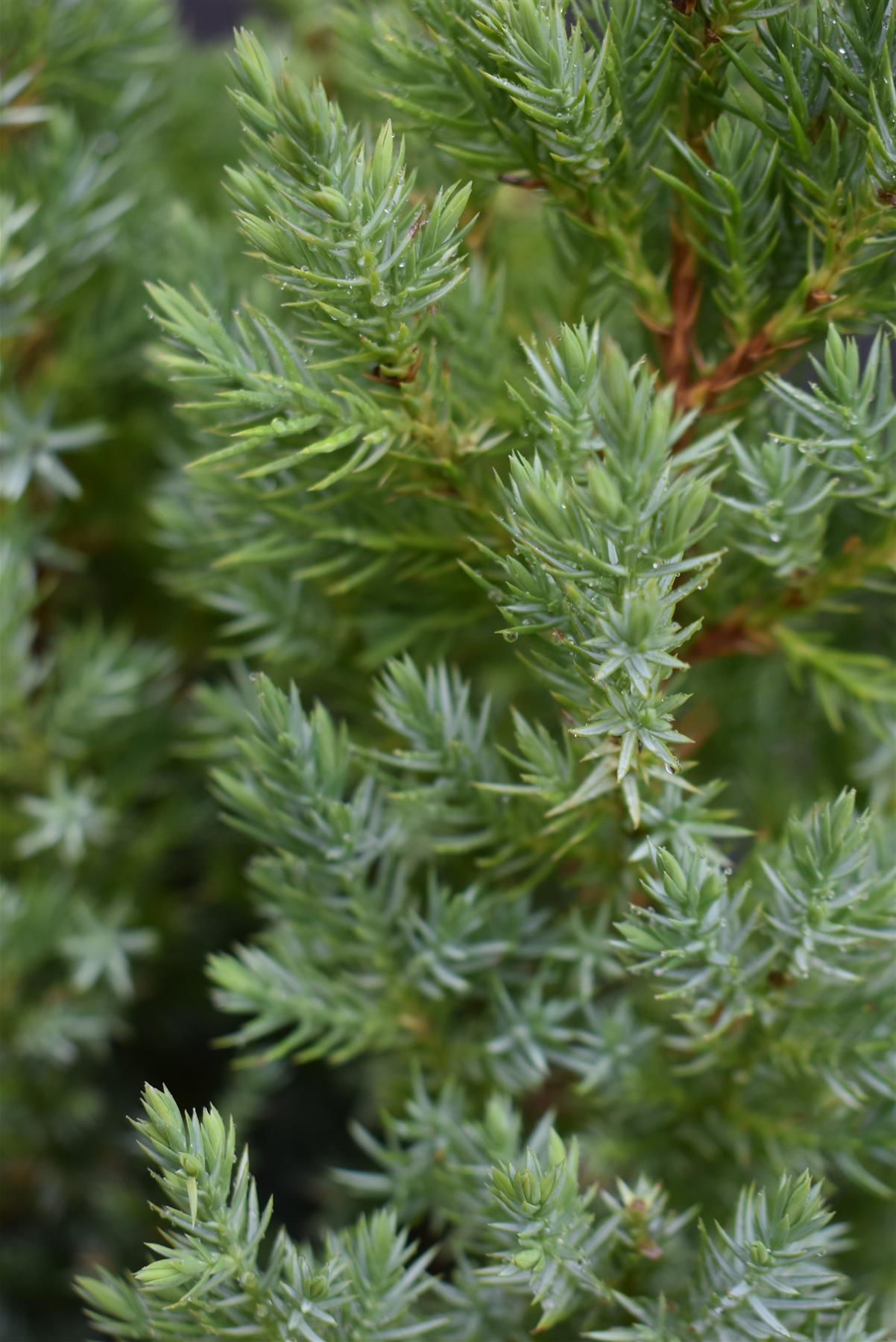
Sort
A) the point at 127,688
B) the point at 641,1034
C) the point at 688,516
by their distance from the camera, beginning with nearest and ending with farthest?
the point at 688,516, the point at 641,1034, the point at 127,688

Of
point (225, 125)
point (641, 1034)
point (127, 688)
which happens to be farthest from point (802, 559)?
point (225, 125)

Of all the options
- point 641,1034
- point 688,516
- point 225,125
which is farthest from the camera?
point 225,125

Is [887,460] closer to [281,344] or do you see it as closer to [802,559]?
[802,559]

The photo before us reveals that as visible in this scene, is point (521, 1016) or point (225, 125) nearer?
point (521, 1016)

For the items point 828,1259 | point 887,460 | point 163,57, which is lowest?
point 828,1259

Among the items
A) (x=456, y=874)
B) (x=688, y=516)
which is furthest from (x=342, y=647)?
(x=688, y=516)

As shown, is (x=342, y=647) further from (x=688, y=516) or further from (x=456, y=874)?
(x=688, y=516)

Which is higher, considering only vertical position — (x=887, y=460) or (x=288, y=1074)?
(x=887, y=460)
